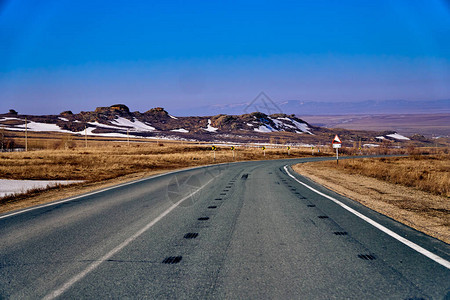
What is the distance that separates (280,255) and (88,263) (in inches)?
114

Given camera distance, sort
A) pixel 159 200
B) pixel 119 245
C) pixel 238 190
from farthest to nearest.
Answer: pixel 238 190
pixel 159 200
pixel 119 245

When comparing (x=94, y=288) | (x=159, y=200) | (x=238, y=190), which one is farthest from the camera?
(x=238, y=190)

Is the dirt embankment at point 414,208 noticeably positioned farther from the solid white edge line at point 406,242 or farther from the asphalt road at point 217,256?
the solid white edge line at point 406,242

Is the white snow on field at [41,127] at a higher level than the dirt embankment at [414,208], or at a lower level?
higher

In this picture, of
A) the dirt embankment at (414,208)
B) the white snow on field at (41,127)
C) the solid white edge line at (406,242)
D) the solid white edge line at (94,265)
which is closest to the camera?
the solid white edge line at (94,265)

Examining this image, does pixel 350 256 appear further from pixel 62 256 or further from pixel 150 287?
pixel 62 256

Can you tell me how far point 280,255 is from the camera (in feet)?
17.2

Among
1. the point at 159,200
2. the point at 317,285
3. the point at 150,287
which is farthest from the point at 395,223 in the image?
the point at 159,200

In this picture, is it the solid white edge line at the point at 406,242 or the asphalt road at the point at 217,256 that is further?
the solid white edge line at the point at 406,242

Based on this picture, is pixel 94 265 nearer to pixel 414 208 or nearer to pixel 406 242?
pixel 406 242

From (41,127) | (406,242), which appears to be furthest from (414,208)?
(41,127)

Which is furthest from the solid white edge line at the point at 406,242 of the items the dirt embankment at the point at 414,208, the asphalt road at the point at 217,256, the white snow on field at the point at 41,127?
the white snow on field at the point at 41,127

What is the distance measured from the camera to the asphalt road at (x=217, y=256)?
13.1 feet

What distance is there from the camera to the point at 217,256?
5.23 meters
